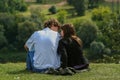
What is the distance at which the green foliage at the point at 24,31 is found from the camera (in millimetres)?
92250

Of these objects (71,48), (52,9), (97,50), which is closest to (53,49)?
(71,48)

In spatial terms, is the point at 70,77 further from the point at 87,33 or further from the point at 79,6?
the point at 79,6

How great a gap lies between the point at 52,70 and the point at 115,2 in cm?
12777

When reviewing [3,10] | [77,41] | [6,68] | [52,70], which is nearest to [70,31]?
[77,41]

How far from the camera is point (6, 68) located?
15.0m

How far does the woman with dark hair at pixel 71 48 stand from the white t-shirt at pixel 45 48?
0.75 ft

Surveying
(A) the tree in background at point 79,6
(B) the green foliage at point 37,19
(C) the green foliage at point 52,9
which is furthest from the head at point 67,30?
(C) the green foliage at point 52,9

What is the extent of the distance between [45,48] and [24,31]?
79.0 meters

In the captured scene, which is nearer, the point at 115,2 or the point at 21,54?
the point at 21,54

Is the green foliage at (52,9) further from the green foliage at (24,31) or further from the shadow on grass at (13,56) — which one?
the shadow on grass at (13,56)

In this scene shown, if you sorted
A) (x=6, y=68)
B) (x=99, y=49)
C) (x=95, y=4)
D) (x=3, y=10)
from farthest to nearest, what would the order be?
(x=95, y=4) → (x=3, y=10) → (x=99, y=49) → (x=6, y=68)

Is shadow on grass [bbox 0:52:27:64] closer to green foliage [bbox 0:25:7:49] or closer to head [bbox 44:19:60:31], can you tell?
green foliage [bbox 0:25:7:49]

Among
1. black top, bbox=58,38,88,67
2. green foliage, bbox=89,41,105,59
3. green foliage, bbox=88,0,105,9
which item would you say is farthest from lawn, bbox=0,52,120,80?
green foliage, bbox=88,0,105,9

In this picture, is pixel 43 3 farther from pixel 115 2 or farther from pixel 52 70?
pixel 52 70
